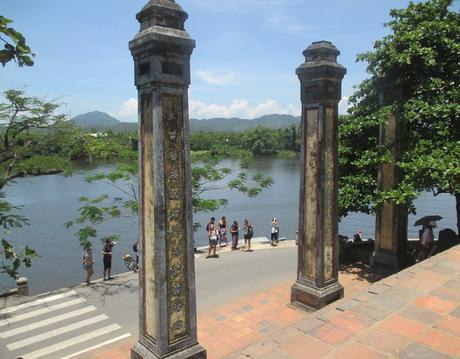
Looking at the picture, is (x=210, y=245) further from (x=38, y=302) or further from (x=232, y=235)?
(x=38, y=302)

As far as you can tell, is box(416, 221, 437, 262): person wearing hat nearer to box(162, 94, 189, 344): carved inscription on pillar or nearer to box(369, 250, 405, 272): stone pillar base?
box(369, 250, 405, 272): stone pillar base

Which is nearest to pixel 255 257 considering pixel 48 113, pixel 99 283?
pixel 99 283

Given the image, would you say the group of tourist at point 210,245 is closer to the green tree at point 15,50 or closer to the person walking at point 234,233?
Result: the person walking at point 234,233

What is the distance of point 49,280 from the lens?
16812 millimetres

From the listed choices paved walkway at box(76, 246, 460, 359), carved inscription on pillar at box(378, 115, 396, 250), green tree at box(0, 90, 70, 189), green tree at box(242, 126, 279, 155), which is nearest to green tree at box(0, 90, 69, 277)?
green tree at box(0, 90, 70, 189)

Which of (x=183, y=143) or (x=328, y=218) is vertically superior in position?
(x=183, y=143)

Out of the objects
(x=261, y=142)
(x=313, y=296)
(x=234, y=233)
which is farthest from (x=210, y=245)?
(x=261, y=142)

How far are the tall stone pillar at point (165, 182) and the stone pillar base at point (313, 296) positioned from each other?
9.85 ft

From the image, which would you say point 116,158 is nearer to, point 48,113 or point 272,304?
point 48,113

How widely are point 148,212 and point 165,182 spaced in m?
0.49

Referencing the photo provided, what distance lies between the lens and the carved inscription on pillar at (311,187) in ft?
23.7

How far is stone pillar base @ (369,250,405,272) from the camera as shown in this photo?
973cm

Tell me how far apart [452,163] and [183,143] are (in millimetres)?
5392

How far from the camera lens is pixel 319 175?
7.23m
